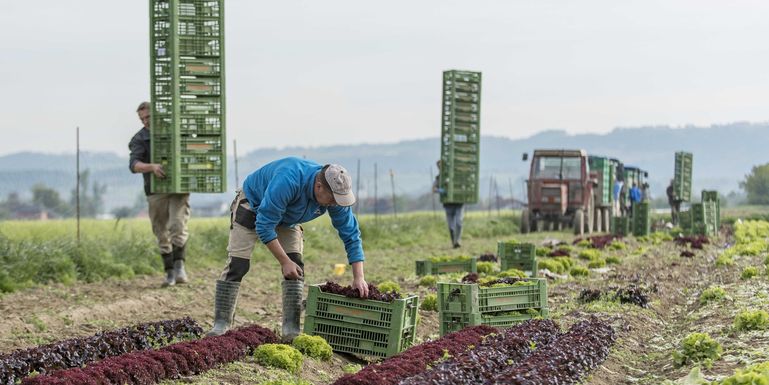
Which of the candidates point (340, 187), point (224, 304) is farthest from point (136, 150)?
point (340, 187)

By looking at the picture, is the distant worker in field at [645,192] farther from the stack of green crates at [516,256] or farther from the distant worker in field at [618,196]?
the stack of green crates at [516,256]

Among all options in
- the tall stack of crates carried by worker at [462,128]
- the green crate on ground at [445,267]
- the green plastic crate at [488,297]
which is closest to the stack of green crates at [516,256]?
the green crate on ground at [445,267]

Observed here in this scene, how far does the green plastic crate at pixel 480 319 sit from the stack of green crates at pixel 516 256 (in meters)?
4.72

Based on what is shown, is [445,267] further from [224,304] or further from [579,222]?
[579,222]

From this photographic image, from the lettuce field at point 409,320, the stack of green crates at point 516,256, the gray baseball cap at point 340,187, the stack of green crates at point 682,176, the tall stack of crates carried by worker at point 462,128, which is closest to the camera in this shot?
the lettuce field at point 409,320

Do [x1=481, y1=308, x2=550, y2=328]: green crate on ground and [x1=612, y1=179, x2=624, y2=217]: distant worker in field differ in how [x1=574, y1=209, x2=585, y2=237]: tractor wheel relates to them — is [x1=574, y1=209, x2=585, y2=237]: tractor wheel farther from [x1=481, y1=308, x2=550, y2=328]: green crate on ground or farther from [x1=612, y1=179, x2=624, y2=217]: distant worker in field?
[x1=481, y1=308, x2=550, y2=328]: green crate on ground

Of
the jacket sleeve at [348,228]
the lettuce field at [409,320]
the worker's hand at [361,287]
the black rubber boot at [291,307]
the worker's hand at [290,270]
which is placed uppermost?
the jacket sleeve at [348,228]

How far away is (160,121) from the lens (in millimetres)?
12867

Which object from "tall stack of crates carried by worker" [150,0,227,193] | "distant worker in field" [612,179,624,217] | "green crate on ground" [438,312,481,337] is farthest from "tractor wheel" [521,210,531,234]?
"green crate on ground" [438,312,481,337]

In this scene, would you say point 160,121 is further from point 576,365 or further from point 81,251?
point 576,365

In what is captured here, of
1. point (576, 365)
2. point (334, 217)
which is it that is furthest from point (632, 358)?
point (334, 217)

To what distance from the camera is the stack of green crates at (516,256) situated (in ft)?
44.9

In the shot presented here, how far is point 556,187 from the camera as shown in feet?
95.3

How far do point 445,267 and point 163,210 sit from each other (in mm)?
3829
